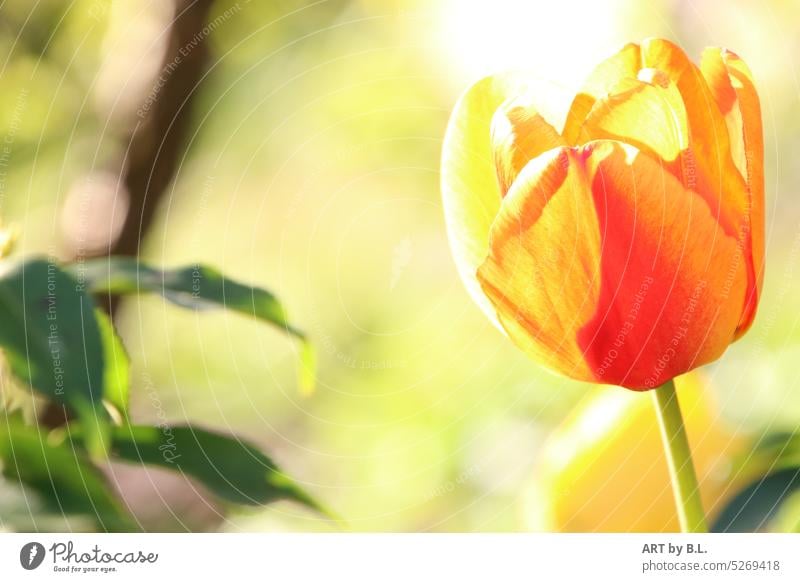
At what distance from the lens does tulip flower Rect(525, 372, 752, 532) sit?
0.28 m

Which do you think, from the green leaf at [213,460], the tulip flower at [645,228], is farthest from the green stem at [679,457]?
the green leaf at [213,460]

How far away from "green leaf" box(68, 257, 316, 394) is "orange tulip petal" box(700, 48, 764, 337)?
0.49ft

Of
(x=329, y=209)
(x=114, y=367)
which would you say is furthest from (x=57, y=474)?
(x=329, y=209)

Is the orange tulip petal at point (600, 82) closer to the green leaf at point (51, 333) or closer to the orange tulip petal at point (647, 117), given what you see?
the orange tulip petal at point (647, 117)

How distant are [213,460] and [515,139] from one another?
0.47 feet

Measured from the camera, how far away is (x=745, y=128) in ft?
0.80

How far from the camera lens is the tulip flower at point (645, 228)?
0.80 ft

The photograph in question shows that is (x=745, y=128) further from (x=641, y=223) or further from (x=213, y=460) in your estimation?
(x=213, y=460)

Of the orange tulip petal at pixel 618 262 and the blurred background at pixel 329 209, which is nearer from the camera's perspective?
the orange tulip petal at pixel 618 262

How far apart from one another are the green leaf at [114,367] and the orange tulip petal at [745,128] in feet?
0.63

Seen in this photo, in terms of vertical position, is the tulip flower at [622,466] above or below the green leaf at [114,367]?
below
